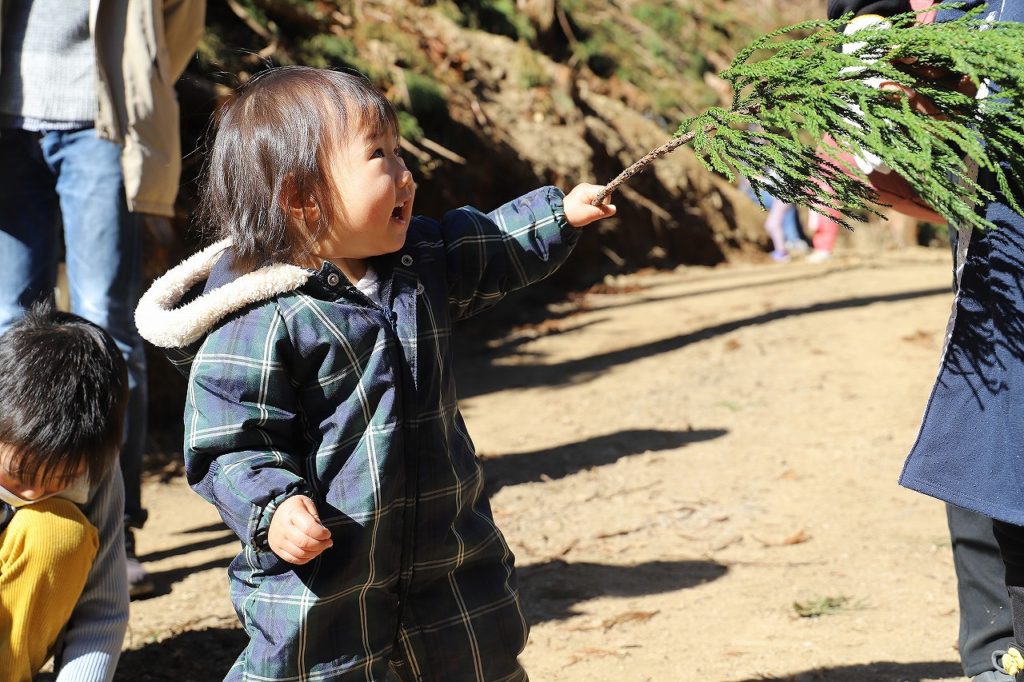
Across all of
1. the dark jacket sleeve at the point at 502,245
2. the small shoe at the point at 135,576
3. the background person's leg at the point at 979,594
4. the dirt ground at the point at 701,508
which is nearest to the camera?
the dark jacket sleeve at the point at 502,245

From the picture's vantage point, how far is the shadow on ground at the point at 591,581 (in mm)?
3572

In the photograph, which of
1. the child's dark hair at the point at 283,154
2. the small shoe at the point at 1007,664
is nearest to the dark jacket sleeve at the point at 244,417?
the child's dark hair at the point at 283,154

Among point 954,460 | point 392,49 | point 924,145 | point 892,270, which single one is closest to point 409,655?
point 954,460

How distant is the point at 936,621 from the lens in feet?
10.8

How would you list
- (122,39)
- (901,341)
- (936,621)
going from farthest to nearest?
1. (901,341)
2. (122,39)
3. (936,621)

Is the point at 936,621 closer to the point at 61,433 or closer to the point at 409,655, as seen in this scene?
the point at 409,655

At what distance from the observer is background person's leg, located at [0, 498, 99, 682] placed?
7.72 ft

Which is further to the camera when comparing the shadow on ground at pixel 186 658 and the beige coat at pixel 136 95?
the beige coat at pixel 136 95

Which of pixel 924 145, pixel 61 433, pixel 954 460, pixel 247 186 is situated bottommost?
pixel 61 433

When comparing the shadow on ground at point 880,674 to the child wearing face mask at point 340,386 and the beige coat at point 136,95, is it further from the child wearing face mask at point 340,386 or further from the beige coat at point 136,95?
the beige coat at point 136,95

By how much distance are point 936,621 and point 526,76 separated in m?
7.74

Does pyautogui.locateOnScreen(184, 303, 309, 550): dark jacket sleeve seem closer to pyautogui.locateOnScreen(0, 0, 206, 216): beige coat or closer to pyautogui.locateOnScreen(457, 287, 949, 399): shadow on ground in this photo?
pyautogui.locateOnScreen(0, 0, 206, 216): beige coat

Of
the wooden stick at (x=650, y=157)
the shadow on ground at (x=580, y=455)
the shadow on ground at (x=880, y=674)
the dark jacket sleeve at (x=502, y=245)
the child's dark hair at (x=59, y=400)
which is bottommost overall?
the shadow on ground at (x=580, y=455)

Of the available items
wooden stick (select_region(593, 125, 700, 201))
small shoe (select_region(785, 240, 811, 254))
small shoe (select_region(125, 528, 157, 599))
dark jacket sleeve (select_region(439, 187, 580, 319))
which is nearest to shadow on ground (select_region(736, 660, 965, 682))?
dark jacket sleeve (select_region(439, 187, 580, 319))
